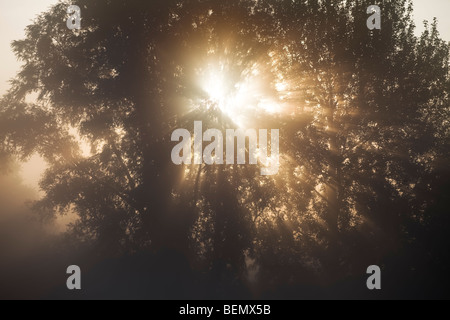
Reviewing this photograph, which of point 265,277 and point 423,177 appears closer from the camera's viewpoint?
point 423,177

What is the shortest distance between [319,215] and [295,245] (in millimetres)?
2642

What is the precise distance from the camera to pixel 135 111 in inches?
549

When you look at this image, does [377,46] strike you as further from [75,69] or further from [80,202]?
[80,202]

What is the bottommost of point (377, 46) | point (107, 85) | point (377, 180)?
point (377, 180)

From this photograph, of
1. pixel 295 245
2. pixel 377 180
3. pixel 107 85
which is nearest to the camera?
pixel 107 85

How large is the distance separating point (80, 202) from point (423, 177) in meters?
22.4

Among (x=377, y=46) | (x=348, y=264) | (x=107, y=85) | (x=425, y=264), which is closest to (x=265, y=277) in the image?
(x=348, y=264)

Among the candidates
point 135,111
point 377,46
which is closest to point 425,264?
point 377,46

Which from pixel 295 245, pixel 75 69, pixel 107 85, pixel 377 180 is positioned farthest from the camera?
pixel 295 245

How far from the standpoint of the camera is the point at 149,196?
46.3ft

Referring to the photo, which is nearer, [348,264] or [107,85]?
[107,85]

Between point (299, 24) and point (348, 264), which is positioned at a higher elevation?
point (299, 24)

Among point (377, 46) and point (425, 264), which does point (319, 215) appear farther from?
point (377, 46)

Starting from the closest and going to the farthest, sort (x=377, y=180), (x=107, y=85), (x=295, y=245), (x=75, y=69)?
(x=107, y=85) → (x=75, y=69) → (x=377, y=180) → (x=295, y=245)
